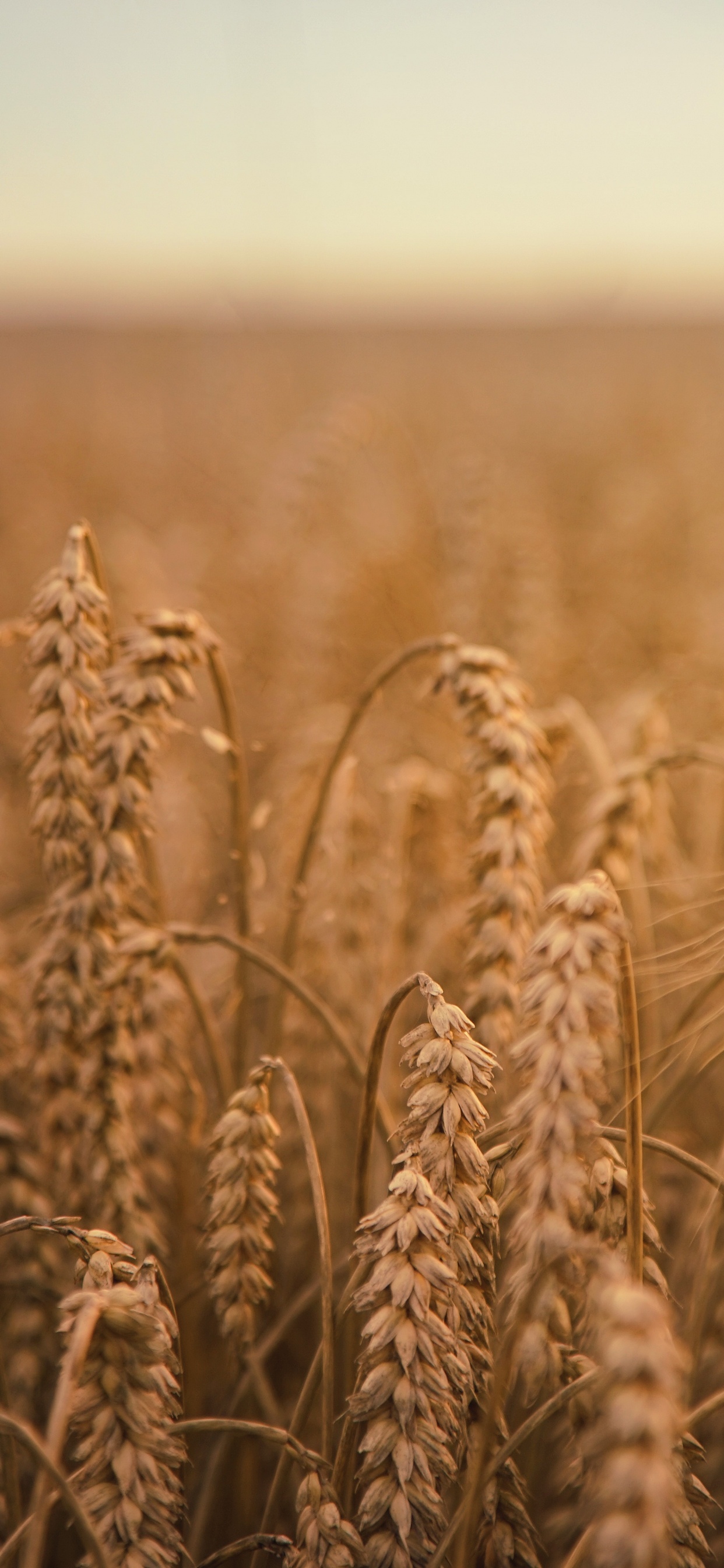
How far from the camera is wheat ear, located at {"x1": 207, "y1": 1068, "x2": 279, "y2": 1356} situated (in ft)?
3.21

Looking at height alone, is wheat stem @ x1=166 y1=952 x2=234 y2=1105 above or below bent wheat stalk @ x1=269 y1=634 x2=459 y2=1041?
below

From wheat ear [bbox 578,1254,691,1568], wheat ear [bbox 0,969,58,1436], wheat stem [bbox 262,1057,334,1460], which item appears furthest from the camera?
wheat ear [bbox 0,969,58,1436]

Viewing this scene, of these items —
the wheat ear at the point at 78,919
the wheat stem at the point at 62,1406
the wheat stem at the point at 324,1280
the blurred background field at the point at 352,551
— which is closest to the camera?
the wheat stem at the point at 62,1406

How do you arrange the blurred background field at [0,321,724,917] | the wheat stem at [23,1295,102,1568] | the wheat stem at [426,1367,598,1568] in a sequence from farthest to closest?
the blurred background field at [0,321,724,917] < the wheat stem at [426,1367,598,1568] < the wheat stem at [23,1295,102,1568]

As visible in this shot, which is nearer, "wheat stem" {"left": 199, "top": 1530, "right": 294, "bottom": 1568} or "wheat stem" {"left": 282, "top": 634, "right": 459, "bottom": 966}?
"wheat stem" {"left": 199, "top": 1530, "right": 294, "bottom": 1568}

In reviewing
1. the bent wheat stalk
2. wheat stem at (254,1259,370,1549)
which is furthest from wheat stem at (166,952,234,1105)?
wheat stem at (254,1259,370,1549)

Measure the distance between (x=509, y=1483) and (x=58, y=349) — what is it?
2669 cm

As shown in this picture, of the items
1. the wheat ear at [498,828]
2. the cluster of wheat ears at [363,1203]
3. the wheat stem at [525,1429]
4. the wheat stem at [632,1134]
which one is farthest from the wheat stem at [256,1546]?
the wheat ear at [498,828]

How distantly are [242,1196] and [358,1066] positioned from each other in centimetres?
32

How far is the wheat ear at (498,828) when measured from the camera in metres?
1.15

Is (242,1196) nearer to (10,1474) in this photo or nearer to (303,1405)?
(303,1405)

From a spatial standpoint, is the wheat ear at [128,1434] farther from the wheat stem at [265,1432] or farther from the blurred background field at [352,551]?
the blurred background field at [352,551]

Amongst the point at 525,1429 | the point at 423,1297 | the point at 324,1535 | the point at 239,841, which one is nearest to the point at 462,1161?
the point at 423,1297

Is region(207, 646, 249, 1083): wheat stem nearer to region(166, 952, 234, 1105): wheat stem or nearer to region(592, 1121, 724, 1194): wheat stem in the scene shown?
region(166, 952, 234, 1105): wheat stem
